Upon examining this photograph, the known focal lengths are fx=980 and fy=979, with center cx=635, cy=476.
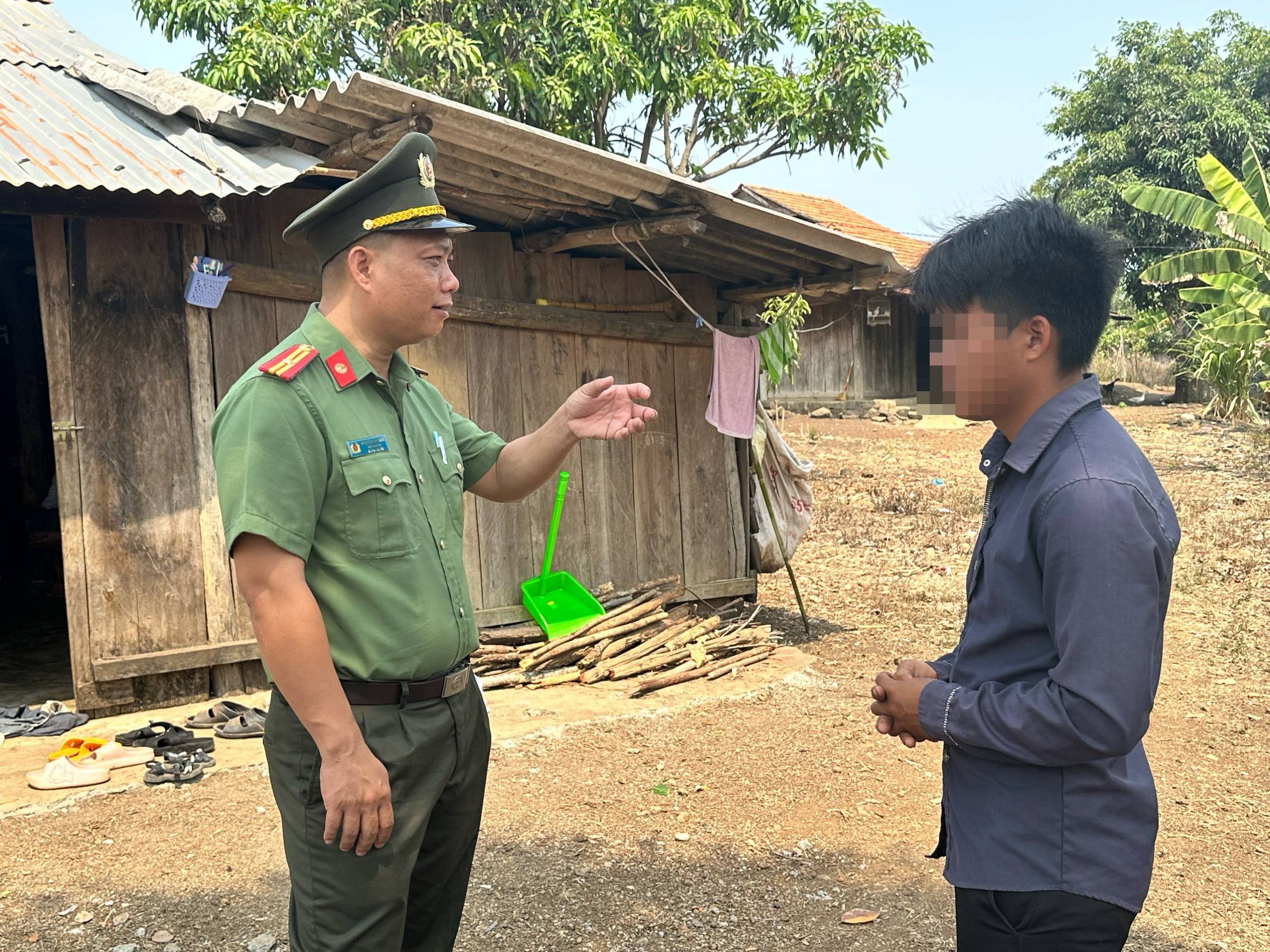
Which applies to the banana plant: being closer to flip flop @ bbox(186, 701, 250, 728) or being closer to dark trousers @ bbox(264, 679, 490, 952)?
flip flop @ bbox(186, 701, 250, 728)

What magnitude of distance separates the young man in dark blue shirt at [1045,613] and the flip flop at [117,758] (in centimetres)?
403

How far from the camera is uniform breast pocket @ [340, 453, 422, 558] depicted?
1940mm

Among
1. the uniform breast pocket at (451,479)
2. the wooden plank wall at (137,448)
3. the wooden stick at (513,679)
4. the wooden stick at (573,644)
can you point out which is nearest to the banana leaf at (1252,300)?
the wooden stick at (573,644)

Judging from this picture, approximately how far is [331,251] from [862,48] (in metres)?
11.5

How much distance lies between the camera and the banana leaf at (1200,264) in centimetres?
1480

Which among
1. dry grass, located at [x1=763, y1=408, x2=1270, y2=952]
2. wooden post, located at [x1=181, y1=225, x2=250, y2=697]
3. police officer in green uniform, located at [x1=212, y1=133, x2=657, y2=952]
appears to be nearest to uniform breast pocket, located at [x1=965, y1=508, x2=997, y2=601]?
police officer in green uniform, located at [x1=212, y1=133, x2=657, y2=952]

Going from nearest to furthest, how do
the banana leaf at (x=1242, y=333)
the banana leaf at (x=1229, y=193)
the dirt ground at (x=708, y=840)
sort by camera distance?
the dirt ground at (x=708, y=840), the banana leaf at (x=1229, y=193), the banana leaf at (x=1242, y=333)

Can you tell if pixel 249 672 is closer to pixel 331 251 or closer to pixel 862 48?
pixel 331 251

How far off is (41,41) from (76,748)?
453 centimetres

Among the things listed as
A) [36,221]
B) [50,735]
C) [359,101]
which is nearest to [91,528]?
[50,735]

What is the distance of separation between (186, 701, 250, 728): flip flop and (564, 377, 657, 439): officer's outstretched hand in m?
3.47

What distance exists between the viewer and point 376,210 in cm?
209

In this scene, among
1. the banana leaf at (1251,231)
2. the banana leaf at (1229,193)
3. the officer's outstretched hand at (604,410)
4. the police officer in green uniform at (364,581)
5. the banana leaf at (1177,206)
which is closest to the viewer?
the police officer in green uniform at (364,581)

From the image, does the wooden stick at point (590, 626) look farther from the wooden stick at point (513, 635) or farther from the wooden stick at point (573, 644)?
the wooden stick at point (513, 635)
